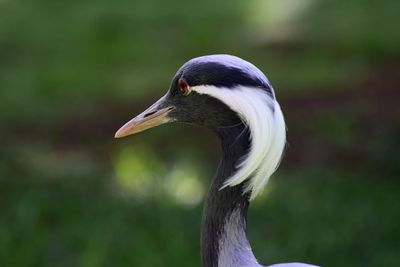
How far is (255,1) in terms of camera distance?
40.5ft

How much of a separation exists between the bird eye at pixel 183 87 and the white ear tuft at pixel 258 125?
0.09m

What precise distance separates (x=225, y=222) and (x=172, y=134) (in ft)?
15.9

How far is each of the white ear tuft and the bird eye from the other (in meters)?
0.09

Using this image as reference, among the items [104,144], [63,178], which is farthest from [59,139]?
[63,178]

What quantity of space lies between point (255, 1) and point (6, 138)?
4893 millimetres

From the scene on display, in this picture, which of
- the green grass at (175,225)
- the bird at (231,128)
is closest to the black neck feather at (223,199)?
the bird at (231,128)

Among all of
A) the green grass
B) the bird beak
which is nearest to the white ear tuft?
the bird beak

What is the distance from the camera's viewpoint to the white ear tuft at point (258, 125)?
342 centimetres

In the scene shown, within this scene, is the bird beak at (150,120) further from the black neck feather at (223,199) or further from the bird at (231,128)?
the black neck feather at (223,199)

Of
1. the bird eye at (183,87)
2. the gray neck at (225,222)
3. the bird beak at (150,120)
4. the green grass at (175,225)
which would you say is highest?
the bird eye at (183,87)

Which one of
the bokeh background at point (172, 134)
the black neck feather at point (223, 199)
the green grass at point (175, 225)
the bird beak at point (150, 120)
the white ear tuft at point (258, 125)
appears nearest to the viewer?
the white ear tuft at point (258, 125)

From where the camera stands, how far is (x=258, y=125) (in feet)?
11.3

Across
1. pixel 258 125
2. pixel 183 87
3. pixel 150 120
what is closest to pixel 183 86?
pixel 183 87

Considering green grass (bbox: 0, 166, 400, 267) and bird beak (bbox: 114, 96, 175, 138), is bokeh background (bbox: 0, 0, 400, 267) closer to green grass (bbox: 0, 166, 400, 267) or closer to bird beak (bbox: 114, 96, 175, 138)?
green grass (bbox: 0, 166, 400, 267)
